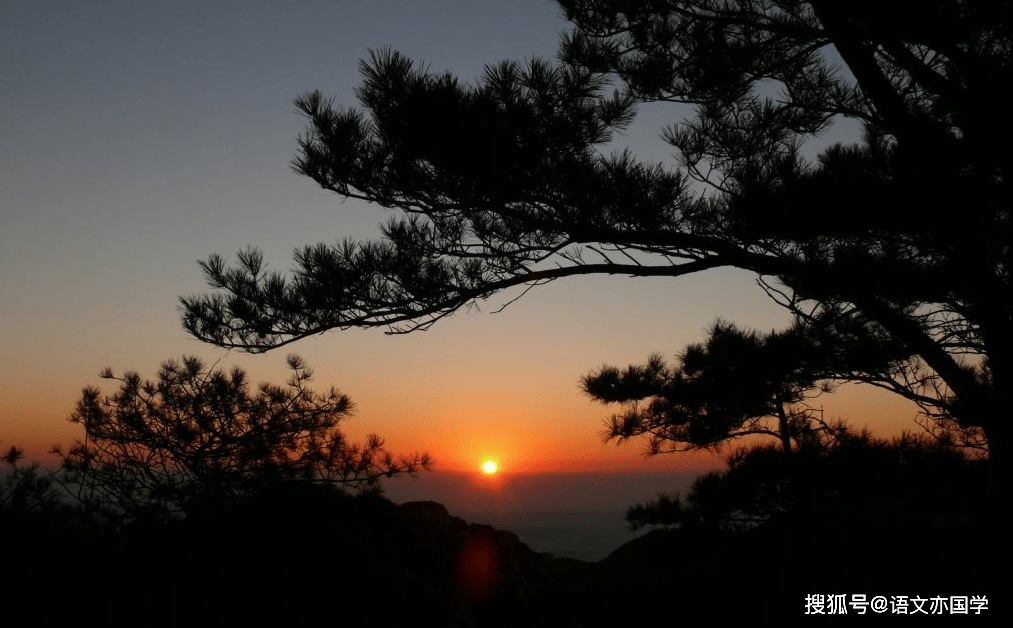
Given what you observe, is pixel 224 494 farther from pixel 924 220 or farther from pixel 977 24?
pixel 977 24

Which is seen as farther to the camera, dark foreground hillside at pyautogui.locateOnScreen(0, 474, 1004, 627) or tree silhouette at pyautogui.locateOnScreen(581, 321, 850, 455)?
tree silhouette at pyautogui.locateOnScreen(581, 321, 850, 455)

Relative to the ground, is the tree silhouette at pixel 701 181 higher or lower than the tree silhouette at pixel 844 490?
higher

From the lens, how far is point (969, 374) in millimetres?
4328

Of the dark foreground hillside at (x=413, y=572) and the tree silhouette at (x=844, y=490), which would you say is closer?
the dark foreground hillside at (x=413, y=572)

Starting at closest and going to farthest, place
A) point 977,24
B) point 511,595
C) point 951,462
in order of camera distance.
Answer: point 977,24
point 511,595
point 951,462

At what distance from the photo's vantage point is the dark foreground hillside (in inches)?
114

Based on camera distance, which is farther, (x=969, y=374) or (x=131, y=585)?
(x=969, y=374)

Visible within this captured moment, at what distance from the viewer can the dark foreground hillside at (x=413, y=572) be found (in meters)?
2.89

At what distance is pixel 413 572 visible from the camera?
383 centimetres

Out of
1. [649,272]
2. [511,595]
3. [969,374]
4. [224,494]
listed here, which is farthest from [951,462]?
[224,494]

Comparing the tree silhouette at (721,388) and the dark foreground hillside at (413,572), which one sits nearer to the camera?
the dark foreground hillside at (413,572)

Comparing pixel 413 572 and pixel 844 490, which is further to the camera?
pixel 844 490

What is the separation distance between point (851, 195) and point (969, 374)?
1.33m

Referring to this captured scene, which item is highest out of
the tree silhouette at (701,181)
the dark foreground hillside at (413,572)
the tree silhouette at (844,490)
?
the tree silhouette at (701,181)
